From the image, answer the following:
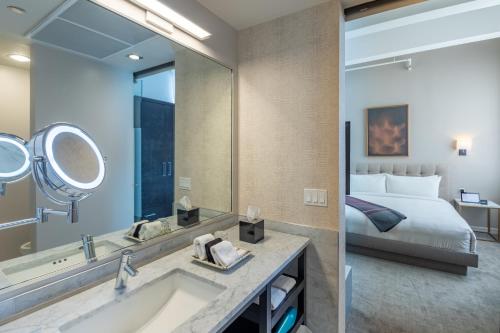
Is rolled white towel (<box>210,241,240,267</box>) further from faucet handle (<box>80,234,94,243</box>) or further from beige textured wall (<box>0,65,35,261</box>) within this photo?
beige textured wall (<box>0,65,35,261</box>)

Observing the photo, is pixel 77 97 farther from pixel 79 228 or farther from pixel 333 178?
pixel 333 178

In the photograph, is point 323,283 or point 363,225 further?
point 363,225

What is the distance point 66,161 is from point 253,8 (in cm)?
144

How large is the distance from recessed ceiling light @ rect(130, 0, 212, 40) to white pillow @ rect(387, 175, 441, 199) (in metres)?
4.37

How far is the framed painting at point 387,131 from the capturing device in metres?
4.68

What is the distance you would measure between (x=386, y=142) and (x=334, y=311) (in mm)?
4255

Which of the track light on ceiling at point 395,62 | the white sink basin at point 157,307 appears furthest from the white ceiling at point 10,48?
the track light on ceiling at point 395,62

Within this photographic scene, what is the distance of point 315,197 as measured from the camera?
1.57 meters

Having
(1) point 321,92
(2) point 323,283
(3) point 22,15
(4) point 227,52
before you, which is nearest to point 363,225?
(2) point 323,283

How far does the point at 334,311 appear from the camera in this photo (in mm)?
1515

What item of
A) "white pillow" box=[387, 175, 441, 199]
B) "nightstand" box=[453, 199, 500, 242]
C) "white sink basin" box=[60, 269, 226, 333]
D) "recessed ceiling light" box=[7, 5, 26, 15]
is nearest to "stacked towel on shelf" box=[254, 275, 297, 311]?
"white sink basin" box=[60, 269, 226, 333]

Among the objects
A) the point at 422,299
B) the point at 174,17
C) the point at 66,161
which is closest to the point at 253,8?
the point at 174,17

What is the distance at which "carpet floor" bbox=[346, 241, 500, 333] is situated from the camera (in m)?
1.95

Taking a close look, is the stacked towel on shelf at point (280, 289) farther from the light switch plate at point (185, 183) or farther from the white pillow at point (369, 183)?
the white pillow at point (369, 183)
